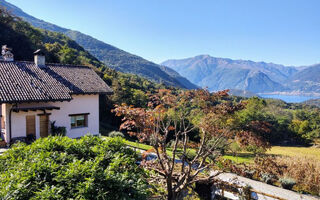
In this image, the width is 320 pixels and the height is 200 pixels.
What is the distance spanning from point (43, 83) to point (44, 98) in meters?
1.68

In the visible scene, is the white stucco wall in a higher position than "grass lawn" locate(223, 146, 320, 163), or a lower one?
higher

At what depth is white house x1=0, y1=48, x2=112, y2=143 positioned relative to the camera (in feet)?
38.9

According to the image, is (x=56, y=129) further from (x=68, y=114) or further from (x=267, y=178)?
(x=267, y=178)

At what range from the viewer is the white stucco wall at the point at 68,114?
12088 millimetres

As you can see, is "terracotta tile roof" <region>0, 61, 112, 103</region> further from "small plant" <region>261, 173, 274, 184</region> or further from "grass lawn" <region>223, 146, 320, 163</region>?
"grass lawn" <region>223, 146, 320, 163</region>

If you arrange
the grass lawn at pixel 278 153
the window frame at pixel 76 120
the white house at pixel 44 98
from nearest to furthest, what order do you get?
the white house at pixel 44 98
the window frame at pixel 76 120
the grass lawn at pixel 278 153

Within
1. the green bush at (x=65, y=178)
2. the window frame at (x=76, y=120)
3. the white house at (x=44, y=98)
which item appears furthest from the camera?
the window frame at (x=76, y=120)

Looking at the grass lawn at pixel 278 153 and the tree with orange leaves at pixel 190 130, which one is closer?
the tree with orange leaves at pixel 190 130

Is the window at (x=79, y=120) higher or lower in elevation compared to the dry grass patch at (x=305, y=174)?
higher

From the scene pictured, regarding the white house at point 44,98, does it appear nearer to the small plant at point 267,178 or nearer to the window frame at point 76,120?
the window frame at point 76,120

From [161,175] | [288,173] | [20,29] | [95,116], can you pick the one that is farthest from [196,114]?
[20,29]

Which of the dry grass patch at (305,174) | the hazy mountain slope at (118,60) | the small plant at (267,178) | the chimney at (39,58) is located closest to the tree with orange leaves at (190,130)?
the dry grass patch at (305,174)

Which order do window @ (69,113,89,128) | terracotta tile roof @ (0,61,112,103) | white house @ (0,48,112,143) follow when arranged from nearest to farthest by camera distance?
white house @ (0,48,112,143)
terracotta tile roof @ (0,61,112,103)
window @ (69,113,89,128)

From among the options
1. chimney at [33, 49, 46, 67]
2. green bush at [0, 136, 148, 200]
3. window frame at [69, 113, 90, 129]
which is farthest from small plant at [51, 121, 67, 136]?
green bush at [0, 136, 148, 200]
